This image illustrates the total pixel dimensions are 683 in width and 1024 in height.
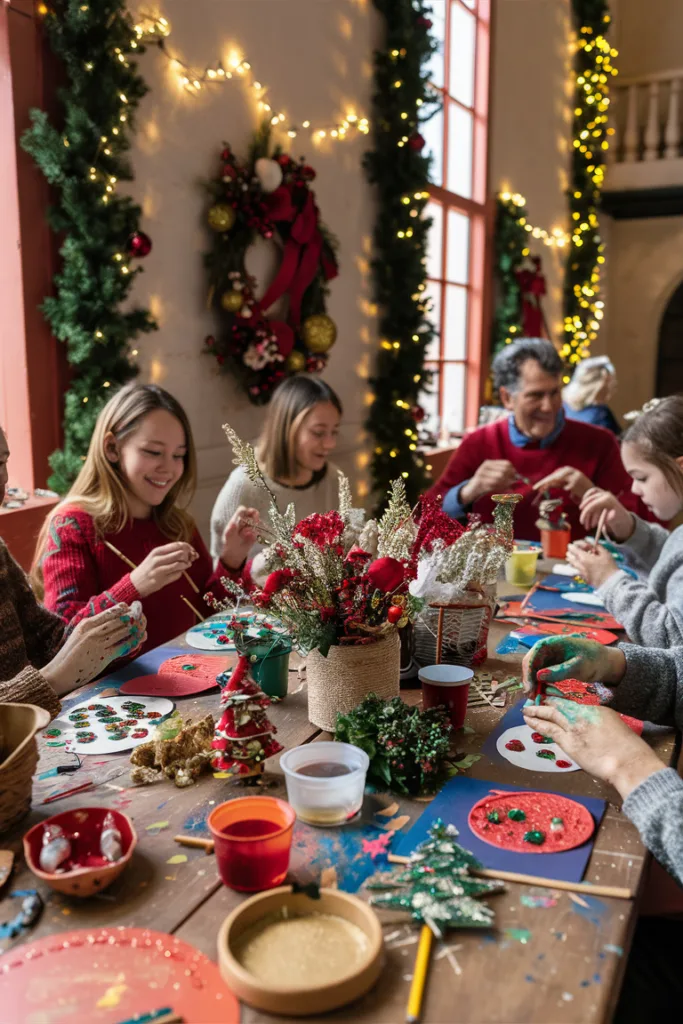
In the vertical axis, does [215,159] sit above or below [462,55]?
below

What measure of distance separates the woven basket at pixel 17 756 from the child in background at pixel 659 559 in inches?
44.9

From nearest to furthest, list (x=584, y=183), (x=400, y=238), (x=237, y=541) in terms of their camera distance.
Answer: (x=237, y=541)
(x=400, y=238)
(x=584, y=183)

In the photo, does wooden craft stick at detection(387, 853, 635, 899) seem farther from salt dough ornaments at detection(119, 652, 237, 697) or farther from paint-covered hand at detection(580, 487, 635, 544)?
→ paint-covered hand at detection(580, 487, 635, 544)

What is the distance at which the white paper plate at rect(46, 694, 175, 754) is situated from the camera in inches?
51.7

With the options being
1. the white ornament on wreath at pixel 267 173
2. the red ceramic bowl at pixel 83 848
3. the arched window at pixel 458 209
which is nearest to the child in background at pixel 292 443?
the white ornament on wreath at pixel 267 173

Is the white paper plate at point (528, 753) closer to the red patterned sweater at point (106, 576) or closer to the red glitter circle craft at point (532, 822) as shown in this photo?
the red glitter circle craft at point (532, 822)

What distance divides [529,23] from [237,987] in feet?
22.6

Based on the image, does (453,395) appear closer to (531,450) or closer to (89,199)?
(531,450)

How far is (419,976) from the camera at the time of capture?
0.82m

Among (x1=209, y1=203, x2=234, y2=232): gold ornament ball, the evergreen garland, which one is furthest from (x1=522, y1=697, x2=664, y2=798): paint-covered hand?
the evergreen garland

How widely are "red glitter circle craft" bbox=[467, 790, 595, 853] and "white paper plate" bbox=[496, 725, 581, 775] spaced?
0.09 meters

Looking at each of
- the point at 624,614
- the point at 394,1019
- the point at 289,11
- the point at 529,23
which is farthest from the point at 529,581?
the point at 529,23

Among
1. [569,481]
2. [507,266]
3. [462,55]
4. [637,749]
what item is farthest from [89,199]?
[507,266]

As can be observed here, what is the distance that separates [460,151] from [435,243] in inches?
29.3
